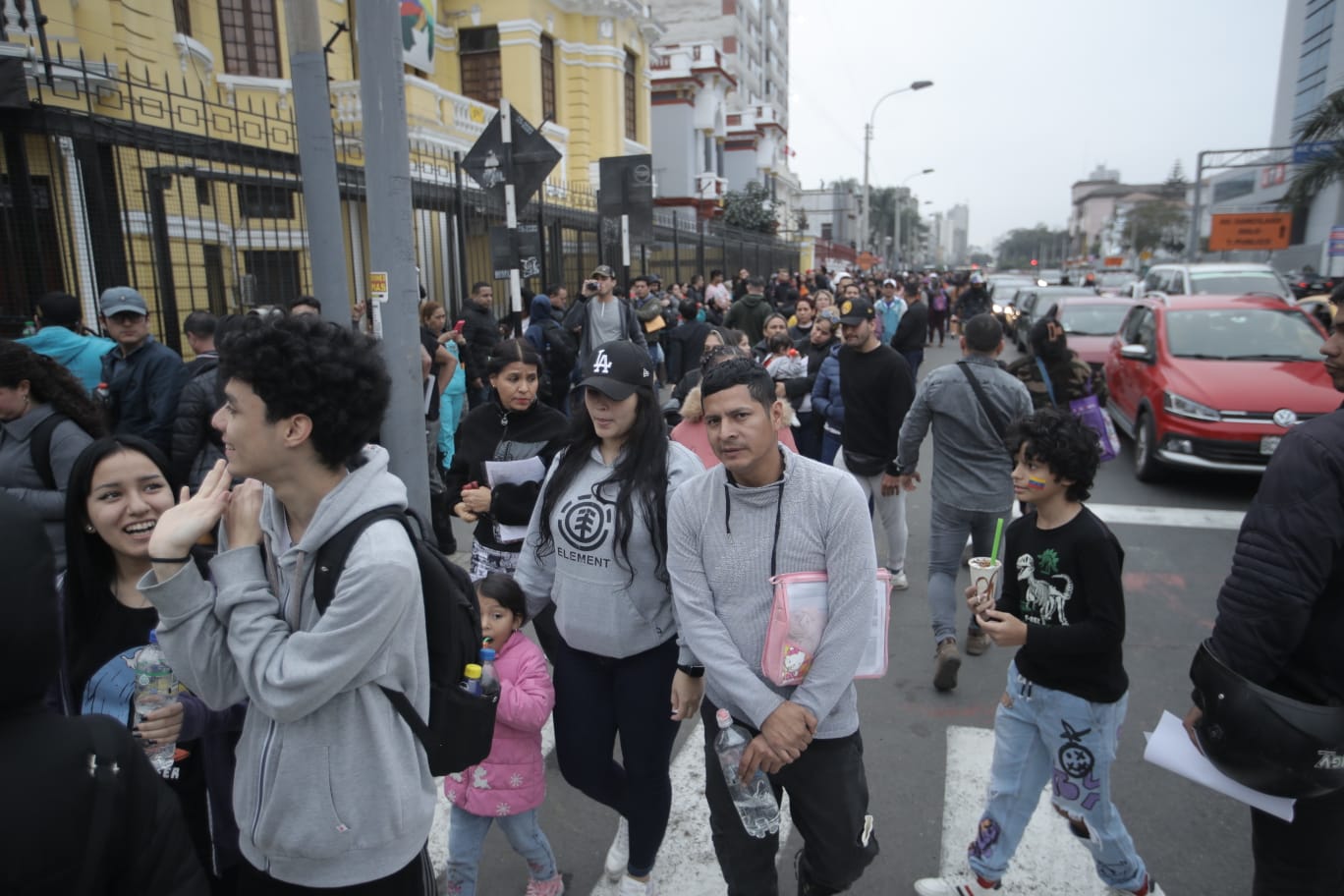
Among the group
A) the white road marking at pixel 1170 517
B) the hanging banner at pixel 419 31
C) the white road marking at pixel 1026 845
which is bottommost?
the white road marking at pixel 1026 845

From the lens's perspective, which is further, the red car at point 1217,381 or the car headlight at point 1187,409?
the car headlight at point 1187,409

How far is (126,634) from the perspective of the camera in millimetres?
2217

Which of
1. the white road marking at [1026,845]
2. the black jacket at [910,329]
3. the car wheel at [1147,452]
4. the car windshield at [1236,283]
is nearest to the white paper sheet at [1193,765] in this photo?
the white road marking at [1026,845]

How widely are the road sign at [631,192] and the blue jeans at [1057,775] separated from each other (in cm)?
985

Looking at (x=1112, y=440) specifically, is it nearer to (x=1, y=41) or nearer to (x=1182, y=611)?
(x=1182, y=611)

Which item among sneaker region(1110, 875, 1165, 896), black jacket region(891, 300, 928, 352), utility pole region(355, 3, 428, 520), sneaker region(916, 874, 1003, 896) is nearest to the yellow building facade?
utility pole region(355, 3, 428, 520)

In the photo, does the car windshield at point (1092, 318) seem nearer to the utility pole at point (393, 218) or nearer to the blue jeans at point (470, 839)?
the utility pole at point (393, 218)

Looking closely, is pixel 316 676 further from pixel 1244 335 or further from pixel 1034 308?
pixel 1034 308

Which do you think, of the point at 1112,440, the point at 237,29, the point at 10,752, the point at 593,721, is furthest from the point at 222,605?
the point at 237,29

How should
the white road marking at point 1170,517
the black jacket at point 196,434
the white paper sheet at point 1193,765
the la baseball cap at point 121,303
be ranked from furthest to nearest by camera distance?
the white road marking at point 1170,517 → the la baseball cap at point 121,303 → the black jacket at point 196,434 → the white paper sheet at point 1193,765

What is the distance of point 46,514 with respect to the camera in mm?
3355

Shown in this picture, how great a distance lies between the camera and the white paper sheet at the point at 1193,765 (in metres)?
2.21

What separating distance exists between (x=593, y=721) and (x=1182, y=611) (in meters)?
4.46

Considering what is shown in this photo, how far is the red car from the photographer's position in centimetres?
754
